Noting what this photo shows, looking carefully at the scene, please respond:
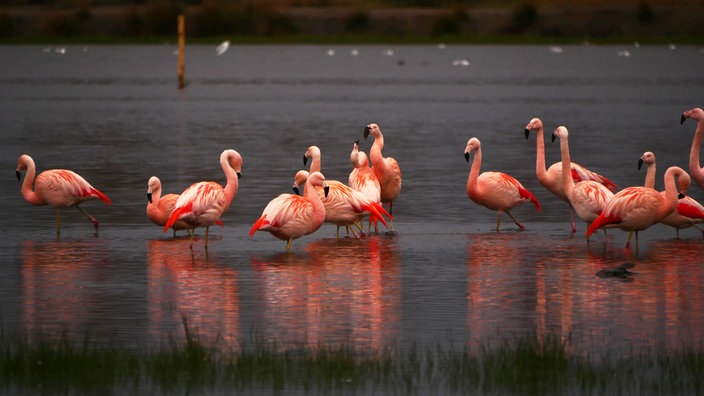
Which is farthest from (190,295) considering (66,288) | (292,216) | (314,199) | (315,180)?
(315,180)

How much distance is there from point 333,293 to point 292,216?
6.84 ft

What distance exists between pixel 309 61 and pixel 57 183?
75.1 metres

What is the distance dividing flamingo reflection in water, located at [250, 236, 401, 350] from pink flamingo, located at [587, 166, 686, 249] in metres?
2.21

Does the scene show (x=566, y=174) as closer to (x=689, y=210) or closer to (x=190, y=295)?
(x=689, y=210)

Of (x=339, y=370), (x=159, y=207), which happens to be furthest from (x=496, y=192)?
(x=339, y=370)

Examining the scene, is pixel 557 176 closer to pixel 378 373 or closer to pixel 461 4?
pixel 378 373

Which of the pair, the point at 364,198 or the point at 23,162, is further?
the point at 23,162

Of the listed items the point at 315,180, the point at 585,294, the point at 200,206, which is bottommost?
the point at 585,294

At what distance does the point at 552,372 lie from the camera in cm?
906

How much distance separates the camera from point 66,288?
1206cm

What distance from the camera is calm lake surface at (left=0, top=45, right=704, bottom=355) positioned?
10.7m

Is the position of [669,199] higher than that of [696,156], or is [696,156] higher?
[696,156]

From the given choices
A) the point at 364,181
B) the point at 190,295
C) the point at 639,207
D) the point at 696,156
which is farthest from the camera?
the point at 696,156

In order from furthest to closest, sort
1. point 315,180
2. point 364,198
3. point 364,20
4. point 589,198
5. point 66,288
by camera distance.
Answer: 1. point 364,20
2. point 364,198
3. point 589,198
4. point 315,180
5. point 66,288
